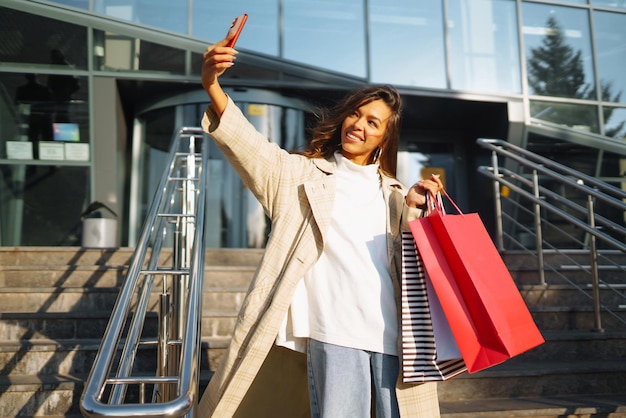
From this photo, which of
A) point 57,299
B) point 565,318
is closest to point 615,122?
point 565,318

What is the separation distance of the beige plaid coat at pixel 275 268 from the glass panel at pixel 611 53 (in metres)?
8.16

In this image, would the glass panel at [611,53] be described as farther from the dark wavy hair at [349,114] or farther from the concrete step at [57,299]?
the dark wavy hair at [349,114]

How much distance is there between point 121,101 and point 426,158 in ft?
15.5

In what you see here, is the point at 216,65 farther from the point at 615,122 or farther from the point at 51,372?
the point at 615,122

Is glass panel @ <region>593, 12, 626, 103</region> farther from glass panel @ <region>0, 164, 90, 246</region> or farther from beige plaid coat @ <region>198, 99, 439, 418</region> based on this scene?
beige plaid coat @ <region>198, 99, 439, 418</region>

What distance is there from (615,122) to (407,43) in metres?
3.50

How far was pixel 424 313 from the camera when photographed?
1.68 m

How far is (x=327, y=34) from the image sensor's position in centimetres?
781

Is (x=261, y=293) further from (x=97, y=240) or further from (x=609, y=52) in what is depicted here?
(x=609, y=52)

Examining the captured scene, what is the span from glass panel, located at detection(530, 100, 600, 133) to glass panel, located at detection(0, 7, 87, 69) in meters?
6.45

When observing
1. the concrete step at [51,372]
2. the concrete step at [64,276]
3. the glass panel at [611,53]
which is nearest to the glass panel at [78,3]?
the concrete step at [64,276]

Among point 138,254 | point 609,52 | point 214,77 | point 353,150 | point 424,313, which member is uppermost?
point 609,52

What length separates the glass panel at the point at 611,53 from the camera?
28.2ft

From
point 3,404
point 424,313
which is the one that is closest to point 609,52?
point 424,313
